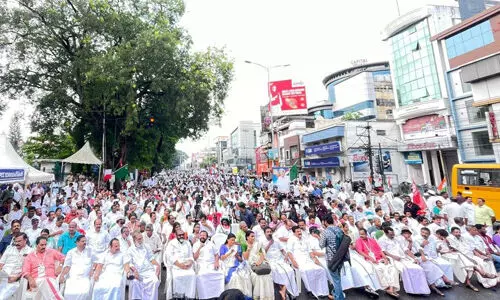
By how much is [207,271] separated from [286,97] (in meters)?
20.3

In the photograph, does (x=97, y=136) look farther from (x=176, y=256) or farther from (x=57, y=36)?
(x=176, y=256)

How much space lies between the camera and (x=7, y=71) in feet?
61.2

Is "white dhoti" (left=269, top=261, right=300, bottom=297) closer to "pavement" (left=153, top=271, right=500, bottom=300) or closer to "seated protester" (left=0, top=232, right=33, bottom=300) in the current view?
"pavement" (left=153, top=271, right=500, bottom=300)

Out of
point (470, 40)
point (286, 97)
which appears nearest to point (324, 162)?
point (286, 97)

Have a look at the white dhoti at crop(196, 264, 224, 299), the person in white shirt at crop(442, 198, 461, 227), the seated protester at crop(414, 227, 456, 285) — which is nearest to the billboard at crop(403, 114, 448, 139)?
the person in white shirt at crop(442, 198, 461, 227)

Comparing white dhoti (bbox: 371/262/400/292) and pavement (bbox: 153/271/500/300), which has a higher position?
white dhoti (bbox: 371/262/400/292)

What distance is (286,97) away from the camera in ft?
77.7

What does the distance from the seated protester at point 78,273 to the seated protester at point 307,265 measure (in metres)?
4.00

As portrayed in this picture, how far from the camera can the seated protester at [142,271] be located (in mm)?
4914

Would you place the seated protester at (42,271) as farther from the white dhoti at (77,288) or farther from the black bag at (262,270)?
the black bag at (262,270)

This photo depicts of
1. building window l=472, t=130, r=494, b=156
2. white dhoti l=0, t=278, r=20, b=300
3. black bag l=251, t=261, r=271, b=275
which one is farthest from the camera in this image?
building window l=472, t=130, r=494, b=156

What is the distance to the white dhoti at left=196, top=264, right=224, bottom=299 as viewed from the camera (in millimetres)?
5023

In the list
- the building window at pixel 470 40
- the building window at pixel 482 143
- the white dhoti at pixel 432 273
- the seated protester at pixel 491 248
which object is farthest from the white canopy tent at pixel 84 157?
the building window at pixel 470 40

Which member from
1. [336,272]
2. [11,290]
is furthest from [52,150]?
[336,272]
